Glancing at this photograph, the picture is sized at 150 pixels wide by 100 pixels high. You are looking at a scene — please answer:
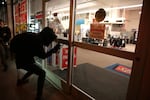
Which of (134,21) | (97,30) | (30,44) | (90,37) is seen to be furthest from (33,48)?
(134,21)

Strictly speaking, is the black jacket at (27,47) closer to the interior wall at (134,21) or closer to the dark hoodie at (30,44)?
the dark hoodie at (30,44)

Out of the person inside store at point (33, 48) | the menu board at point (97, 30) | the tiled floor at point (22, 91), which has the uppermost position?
the menu board at point (97, 30)

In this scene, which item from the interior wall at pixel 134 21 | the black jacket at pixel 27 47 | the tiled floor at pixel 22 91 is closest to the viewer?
the interior wall at pixel 134 21

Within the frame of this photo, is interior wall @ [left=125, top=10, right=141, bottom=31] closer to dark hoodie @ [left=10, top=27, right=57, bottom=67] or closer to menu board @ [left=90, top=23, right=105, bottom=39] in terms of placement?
menu board @ [left=90, top=23, right=105, bottom=39]

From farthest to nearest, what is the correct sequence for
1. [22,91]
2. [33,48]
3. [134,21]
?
1. [134,21]
2. [22,91]
3. [33,48]

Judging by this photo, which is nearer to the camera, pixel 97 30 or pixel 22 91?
pixel 97 30

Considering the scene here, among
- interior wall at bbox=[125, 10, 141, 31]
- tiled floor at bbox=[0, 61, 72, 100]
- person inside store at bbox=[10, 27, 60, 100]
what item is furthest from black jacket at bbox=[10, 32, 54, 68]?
interior wall at bbox=[125, 10, 141, 31]

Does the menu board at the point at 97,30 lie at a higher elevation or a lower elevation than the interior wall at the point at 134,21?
lower

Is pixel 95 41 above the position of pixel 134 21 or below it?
below

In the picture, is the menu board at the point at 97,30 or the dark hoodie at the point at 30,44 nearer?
the menu board at the point at 97,30

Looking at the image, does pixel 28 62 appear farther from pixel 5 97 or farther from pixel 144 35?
pixel 144 35

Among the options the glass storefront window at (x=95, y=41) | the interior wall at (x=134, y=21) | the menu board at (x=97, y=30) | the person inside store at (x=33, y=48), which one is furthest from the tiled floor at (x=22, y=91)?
the interior wall at (x=134, y=21)

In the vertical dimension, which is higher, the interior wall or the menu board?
the interior wall

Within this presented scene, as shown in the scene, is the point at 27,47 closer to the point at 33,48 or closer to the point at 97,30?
the point at 33,48
